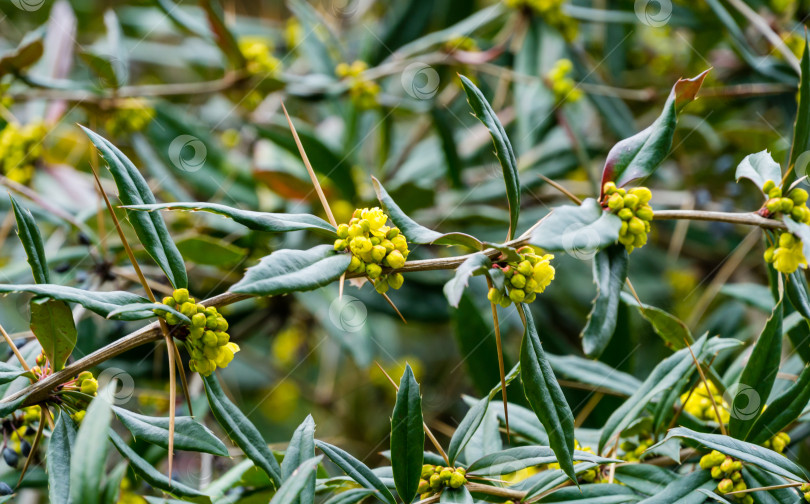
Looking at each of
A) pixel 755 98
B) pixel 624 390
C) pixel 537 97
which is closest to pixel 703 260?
pixel 755 98

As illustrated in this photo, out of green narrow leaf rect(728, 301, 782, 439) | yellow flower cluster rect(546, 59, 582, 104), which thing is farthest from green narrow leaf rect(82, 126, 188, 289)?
yellow flower cluster rect(546, 59, 582, 104)

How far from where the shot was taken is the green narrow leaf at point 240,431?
594 millimetres

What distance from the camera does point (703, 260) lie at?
1.76 meters

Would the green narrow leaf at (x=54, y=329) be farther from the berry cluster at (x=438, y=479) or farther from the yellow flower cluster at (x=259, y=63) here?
the yellow flower cluster at (x=259, y=63)

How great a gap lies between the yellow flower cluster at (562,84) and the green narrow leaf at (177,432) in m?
1.02

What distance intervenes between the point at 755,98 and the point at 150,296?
148cm

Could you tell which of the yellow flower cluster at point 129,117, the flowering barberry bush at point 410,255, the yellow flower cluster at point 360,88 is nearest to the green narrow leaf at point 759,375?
the flowering barberry bush at point 410,255

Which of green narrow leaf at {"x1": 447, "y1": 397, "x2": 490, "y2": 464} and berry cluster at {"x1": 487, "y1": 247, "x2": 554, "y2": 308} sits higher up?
berry cluster at {"x1": 487, "y1": 247, "x2": 554, "y2": 308}

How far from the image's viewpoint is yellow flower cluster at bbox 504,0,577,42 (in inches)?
56.7

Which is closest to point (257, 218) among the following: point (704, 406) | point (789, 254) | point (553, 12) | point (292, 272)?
point (292, 272)

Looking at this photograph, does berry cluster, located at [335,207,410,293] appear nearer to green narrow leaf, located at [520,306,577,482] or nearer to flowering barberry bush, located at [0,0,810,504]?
flowering barberry bush, located at [0,0,810,504]

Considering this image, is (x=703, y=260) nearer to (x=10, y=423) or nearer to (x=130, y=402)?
(x=130, y=402)

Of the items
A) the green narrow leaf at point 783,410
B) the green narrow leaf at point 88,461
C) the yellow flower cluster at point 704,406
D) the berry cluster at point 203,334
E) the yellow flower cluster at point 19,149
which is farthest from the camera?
the yellow flower cluster at point 19,149

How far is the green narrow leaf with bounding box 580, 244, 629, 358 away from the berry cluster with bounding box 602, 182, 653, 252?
0.02 m
